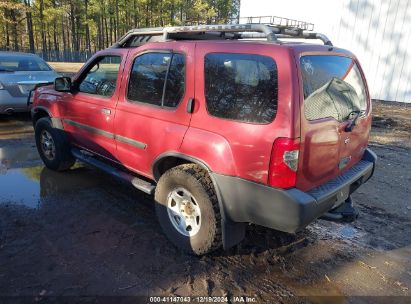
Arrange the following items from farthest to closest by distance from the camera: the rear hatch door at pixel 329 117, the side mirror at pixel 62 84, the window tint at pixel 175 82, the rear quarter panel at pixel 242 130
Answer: the side mirror at pixel 62 84 → the window tint at pixel 175 82 → the rear hatch door at pixel 329 117 → the rear quarter panel at pixel 242 130

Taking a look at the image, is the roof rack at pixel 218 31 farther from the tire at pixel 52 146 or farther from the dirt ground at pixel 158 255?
the dirt ground at pixel 158 255

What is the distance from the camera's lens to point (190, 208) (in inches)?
131

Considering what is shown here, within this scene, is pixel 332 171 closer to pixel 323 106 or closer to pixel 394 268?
pixel 323 106

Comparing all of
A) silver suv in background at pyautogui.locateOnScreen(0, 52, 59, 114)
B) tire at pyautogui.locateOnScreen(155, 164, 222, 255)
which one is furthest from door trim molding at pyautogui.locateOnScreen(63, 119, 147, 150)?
silver suv in background at pyautogui.locateOnScreen(0, 52, 59, 114)

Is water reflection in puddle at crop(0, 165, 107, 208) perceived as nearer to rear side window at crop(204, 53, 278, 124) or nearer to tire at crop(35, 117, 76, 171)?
tire at crop(35, 117, 76, 171)

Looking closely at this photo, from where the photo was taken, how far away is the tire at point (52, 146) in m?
5.05

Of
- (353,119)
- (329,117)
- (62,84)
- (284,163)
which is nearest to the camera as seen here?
(284,163)

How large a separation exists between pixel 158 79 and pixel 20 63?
726cm

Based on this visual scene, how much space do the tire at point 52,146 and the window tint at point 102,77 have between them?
89 cm

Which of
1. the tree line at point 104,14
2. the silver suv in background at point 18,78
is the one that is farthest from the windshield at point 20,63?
the tree line at point 104,14

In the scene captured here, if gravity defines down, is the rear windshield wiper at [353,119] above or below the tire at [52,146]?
above

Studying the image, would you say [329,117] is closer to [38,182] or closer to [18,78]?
[38,182]

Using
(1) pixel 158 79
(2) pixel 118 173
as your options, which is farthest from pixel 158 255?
(1) pixel 158 79

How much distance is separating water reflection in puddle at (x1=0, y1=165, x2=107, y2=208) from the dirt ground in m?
0.03
